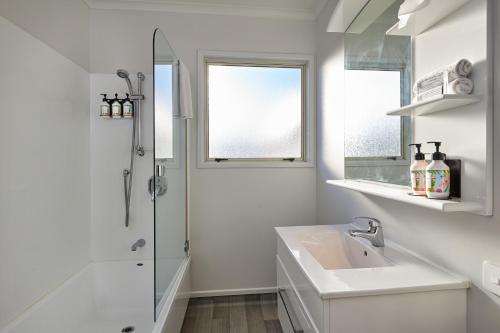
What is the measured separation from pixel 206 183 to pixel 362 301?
1643mm

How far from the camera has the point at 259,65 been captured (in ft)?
7.93

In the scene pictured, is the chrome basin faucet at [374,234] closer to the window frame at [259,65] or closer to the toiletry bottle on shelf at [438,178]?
the toiletry bottle on shelf at [438,178]

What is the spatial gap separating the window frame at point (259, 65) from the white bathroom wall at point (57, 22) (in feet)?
3.11

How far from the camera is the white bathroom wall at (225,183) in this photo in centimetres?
221

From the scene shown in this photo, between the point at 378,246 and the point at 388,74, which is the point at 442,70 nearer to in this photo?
the point at 388,74

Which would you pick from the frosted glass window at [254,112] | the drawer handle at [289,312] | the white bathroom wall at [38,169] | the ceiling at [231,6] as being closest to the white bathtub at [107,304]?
the white bathroom wall at [38,169]

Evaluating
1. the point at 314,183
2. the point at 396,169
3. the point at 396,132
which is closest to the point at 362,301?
the point at 396,169

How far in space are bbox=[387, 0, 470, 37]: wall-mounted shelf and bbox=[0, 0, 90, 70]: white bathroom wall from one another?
2.03 meters

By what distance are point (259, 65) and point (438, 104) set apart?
1.76 metres

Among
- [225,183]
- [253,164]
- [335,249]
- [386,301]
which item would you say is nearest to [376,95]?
[335,249]

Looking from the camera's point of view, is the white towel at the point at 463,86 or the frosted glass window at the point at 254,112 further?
the frosted glass window at the point at 254,112

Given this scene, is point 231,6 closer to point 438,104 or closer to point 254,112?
point 254,112

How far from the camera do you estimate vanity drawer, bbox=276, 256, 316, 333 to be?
113 cm

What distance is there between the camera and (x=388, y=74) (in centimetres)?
129
